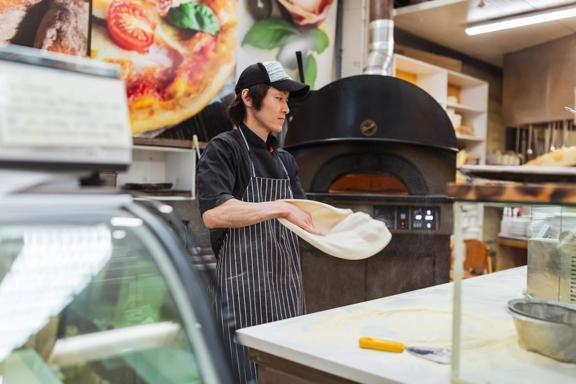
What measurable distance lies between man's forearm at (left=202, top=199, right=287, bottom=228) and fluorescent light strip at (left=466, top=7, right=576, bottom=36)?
4.14 meters

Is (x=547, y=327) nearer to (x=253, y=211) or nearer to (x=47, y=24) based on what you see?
(x=253, y=211)

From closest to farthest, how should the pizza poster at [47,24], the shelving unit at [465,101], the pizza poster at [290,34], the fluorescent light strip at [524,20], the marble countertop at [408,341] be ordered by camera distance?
the marble countertop at [408,341] → the pizza poster at [47,24] → the pizza poster at [290,34] → the fluorescent light strip at [524,20] → the shelving unit at [465,101]

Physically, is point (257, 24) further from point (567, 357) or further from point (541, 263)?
point (567, 357)

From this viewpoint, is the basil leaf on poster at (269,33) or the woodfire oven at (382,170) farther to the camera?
the basil leaf on poster at (269,33)

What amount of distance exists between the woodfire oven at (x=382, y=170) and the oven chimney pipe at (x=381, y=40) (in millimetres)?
1216

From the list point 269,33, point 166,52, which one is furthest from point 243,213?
point 269,33

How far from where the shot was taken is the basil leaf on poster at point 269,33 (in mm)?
4320

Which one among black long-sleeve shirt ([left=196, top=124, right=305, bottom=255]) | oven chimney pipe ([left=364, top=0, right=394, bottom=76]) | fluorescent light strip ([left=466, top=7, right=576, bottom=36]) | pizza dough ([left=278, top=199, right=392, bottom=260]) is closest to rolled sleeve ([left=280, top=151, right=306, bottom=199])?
black long-sleeve shirt ([left=196, top=124, right=305, bottom=255])

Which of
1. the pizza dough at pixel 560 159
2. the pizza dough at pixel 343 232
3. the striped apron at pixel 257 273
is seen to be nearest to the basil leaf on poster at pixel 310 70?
the striped apron at pixel 257 273

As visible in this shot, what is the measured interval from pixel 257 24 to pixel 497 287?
321 cm

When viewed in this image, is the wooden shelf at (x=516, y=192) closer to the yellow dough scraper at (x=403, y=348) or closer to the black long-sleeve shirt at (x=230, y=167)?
the yellow dough scraper at (x=403, y=348)

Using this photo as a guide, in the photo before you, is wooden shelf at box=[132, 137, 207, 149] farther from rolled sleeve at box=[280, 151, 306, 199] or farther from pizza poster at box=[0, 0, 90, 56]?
rolled sleeve at box=[280, 151, 306, 199]

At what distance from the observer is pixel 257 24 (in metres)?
4.36

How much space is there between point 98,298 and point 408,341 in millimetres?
695
